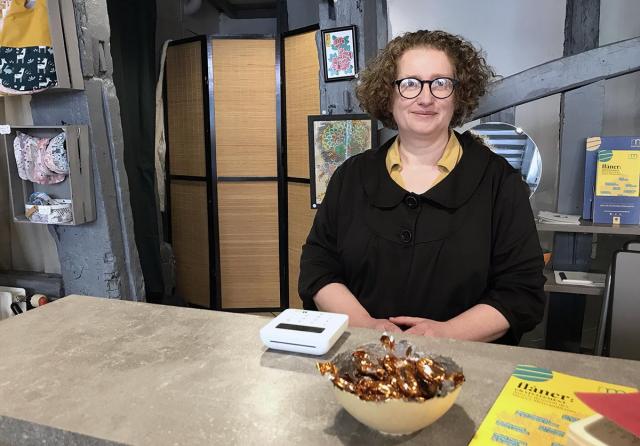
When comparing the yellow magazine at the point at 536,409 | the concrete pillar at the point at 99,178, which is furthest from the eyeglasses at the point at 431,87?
the concrete pillar at the point at 99,178

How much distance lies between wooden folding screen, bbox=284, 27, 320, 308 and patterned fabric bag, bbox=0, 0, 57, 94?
→ 65.6 inches

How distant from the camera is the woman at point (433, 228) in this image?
1.41m

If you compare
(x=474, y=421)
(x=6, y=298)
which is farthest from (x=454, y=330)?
(x=6, y=298)

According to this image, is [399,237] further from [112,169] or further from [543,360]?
[112,169]

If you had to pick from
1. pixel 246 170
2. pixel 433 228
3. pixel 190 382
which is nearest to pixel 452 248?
pixel 433 228

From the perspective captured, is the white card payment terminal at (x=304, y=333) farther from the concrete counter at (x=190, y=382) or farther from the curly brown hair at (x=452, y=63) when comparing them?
the curly brown hair at (x=452, y=63)

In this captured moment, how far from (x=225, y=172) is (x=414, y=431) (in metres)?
3.44

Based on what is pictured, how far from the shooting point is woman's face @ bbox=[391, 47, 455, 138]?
1.45 metres

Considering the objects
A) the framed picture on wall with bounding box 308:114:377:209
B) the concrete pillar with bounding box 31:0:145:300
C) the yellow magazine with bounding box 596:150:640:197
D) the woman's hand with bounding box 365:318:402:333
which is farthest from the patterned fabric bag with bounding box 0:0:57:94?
the yellow magazine with bounding box 596:150:640:197

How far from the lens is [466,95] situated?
156cm

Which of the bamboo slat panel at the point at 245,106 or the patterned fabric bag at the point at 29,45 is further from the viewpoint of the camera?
the bamboo slat panel at the point at 245,106

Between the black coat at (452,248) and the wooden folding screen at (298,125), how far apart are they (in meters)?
2.05

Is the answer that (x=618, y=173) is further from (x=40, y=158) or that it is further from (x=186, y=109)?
(x=186, y=109)

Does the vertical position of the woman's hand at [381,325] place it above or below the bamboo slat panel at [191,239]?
above
